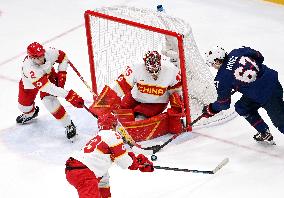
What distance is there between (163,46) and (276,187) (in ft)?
4.74

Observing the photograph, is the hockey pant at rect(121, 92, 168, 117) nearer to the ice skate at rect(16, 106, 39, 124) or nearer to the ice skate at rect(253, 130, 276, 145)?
the ice skate at rect(253, 130, 276, 145)

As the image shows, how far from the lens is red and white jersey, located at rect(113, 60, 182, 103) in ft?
20.0

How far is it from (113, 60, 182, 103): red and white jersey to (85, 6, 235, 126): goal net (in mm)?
92

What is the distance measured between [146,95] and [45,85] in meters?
0.74

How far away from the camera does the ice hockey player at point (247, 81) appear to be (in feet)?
18.5

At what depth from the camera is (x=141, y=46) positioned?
21.2 feet

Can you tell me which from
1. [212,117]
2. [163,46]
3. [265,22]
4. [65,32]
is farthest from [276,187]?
[65,32]

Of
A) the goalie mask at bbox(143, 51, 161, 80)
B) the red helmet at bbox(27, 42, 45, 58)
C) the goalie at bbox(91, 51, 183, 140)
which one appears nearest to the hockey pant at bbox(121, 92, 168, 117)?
the goalie at bbox(91, 51, 183, 140)

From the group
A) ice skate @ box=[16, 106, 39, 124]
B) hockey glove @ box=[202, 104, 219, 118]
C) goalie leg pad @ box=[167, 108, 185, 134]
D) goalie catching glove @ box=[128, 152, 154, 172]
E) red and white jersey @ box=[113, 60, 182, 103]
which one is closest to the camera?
goalie catching glove @ box=[128, 152, 154, 172]

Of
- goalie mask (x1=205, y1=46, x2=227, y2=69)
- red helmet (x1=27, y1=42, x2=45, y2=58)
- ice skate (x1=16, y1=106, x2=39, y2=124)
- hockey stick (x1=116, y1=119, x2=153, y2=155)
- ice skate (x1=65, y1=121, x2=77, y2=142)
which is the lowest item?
ice skate (x1=16, y1=106, x2=39, y2=124)

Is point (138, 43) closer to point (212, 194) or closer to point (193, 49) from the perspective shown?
point (193, 49)

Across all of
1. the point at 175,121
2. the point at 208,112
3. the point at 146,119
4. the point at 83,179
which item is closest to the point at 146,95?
the point at 146,119

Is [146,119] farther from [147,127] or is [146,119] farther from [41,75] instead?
[41,75]

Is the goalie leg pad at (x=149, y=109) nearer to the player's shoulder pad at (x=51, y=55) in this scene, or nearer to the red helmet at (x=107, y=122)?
the player's shoulder pad at (x=51, y=55)
